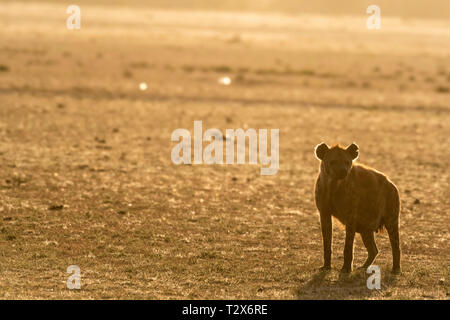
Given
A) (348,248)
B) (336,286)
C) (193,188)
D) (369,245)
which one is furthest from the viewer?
(193,188)

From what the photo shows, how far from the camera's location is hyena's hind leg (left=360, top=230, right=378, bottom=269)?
32.4 feet

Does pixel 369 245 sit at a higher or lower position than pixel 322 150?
lower

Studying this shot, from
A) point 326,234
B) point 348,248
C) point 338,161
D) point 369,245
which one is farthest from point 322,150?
point 369,245

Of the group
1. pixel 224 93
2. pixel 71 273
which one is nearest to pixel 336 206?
pixel 71 273

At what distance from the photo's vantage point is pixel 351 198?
31.3ft

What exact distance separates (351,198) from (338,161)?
0.47 m

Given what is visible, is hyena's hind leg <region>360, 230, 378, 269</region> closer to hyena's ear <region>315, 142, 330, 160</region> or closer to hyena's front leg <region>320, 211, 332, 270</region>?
hyena's front leg <region>320, 211, 332, 270</region>

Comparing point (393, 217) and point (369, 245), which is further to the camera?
point (369, 245)

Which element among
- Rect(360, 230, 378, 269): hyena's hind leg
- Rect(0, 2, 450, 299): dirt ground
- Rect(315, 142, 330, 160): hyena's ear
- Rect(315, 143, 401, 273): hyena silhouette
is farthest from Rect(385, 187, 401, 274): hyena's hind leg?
Rect(315, 142, 330, 160): hyena's ear

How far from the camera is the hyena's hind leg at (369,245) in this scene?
9861 millimetres

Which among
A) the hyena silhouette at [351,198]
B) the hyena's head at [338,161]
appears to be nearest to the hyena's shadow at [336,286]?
the hyena silhouette at [351,198]

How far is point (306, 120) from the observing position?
83.5 feet

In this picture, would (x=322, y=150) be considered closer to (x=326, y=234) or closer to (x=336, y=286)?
(x=326, y=234)

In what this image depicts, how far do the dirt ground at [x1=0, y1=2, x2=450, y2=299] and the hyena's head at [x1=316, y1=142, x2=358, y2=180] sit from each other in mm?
1258
